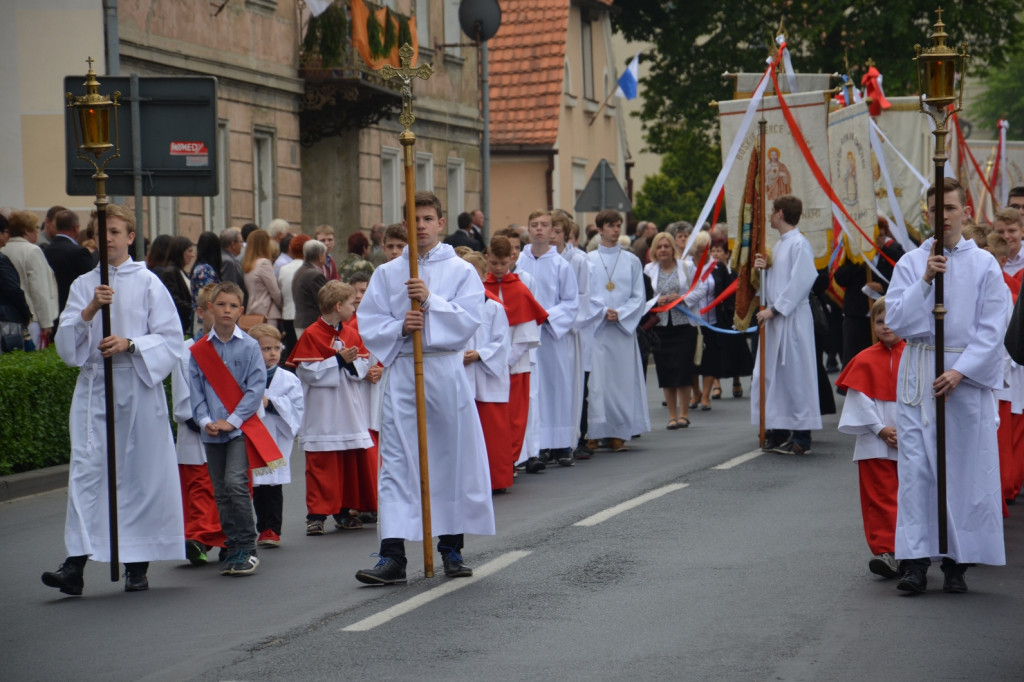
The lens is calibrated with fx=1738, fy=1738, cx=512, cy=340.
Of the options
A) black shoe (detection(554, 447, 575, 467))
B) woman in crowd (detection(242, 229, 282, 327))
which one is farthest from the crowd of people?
woman in crowd (detection(242, 229, 282, 327))

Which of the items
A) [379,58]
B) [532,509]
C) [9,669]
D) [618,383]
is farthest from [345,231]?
[9,669]

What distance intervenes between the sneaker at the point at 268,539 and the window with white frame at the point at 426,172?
2031 cm

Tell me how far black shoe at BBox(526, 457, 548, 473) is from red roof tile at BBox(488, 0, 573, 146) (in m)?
24.4

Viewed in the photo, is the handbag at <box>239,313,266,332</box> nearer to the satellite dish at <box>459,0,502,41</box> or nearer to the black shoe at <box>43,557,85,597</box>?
the black shoe at <box>43,557,85,597</box>

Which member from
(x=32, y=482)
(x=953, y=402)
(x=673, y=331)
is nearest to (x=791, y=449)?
(x=673, y=331)

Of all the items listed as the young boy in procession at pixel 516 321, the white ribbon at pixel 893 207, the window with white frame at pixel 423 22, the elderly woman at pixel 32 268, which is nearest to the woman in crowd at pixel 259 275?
the elderly woman at pixel 32 268

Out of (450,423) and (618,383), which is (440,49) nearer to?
(618,383)

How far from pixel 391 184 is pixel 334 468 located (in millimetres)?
18453

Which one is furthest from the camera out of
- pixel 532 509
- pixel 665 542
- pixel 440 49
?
pixel 440 49

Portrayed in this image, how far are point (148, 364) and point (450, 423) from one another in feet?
5.36

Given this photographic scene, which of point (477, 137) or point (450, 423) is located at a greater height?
point (477, 137)

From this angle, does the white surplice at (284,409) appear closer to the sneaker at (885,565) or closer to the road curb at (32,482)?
the road curb at (32,482)

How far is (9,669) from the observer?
7.34 m

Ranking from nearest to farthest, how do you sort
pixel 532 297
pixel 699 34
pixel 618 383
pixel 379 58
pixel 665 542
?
1. pixel 665 542
2. pixel 532 297
3. pixel 618 383
4. pixel 379 58
5. pixel 699 34
